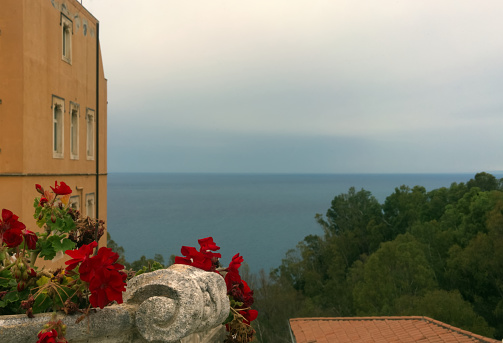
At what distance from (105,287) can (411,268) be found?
116 feet

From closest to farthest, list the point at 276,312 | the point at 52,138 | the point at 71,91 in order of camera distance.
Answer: the point at 52,138 < the point at 71,91 < the point at 276,312

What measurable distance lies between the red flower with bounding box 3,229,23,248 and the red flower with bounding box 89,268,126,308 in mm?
584

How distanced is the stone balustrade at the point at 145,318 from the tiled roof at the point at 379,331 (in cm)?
1531

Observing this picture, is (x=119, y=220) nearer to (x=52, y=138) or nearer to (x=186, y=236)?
(x=186, y=236)

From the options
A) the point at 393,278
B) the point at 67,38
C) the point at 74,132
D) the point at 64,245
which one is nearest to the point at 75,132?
the point at 74,132

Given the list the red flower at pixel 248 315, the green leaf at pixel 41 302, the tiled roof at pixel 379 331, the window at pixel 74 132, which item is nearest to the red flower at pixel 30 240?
the green leaf at pixel 41 302

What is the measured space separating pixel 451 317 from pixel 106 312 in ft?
91.0

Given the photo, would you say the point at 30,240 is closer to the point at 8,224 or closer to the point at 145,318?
the point at 8,224

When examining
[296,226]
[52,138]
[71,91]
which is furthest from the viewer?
[296,226]

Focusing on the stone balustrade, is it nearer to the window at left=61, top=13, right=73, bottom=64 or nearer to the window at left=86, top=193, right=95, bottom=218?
the window at left=61, top=13, right=73, bottom=64

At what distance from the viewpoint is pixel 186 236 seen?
93.5 metres

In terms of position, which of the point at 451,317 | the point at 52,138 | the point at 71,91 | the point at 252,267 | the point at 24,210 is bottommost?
the point at 252,267

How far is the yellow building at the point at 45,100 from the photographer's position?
1230cm

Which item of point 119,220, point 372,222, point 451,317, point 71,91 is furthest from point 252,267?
point 119,220
